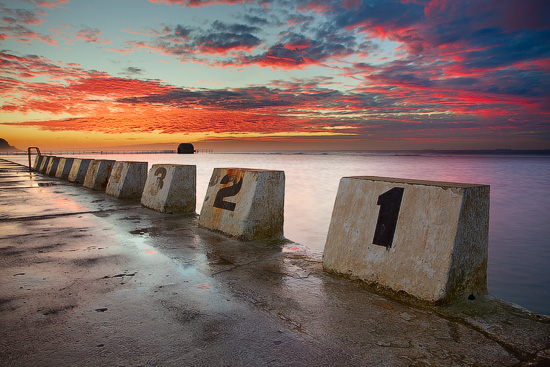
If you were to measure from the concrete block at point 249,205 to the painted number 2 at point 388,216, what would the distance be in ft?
7.66

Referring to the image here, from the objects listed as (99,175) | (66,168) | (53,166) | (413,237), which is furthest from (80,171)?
(413,237)

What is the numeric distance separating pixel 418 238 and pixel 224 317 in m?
2.04

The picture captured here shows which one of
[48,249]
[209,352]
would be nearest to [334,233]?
[209,352]

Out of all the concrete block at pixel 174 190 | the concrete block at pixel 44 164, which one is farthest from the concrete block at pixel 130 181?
the concrete block at pixel 44 164

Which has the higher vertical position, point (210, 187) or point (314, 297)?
point (210, 187)

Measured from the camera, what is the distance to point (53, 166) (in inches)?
828

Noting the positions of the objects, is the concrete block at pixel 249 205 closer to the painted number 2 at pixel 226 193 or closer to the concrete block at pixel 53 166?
the painted number 2 at pixel 226 193

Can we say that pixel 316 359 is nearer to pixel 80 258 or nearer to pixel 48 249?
pixel 80 258

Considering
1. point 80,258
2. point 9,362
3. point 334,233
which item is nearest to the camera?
point 9,362

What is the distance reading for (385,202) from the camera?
384 cm

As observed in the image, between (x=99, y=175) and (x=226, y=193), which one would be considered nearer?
(x=226, y=193)

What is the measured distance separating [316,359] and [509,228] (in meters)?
10.6

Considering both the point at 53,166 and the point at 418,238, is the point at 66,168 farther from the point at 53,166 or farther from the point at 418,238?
the point at 418,238

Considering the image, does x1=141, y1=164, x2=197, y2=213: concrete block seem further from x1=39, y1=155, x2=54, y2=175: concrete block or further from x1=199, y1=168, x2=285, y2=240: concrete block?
x1=39, y1=155, x2=54, y2=175: concrete block
